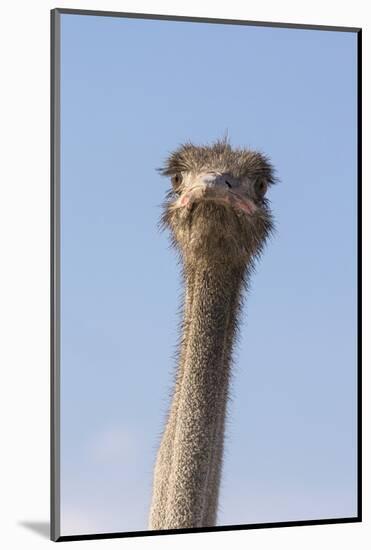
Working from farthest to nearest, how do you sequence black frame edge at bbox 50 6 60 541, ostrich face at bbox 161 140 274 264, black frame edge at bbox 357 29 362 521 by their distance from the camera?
black frame edge at bbox 357 29 362 521, ostrich face at bbox 161 140 274 264, black frame edge at bbox 50 6 60 541

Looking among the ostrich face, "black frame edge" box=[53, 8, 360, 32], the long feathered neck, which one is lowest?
the long feathered neck

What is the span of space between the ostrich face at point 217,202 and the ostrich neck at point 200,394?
111 mm

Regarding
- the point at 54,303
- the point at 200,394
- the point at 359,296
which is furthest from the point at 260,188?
the point at 54,303

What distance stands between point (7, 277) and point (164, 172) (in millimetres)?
821

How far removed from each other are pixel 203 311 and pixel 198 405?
404mm

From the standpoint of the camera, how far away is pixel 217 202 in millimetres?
6742

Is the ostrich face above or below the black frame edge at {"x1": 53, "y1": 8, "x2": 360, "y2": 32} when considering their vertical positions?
below

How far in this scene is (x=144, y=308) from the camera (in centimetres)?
686

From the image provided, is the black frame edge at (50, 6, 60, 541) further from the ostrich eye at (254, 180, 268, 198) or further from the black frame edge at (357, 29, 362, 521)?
the black frame edge at (357, 29, 362, 521)

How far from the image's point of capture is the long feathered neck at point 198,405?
270 inches

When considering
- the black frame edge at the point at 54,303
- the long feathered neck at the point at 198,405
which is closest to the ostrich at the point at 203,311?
the long feathered neck at the point at 198,405

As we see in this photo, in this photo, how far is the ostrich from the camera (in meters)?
6.85

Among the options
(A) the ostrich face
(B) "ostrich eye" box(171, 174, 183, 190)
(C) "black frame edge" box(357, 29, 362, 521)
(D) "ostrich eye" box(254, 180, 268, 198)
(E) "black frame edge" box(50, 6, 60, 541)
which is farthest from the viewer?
(C) "black frame edge" box(357, 29, 362, 521)

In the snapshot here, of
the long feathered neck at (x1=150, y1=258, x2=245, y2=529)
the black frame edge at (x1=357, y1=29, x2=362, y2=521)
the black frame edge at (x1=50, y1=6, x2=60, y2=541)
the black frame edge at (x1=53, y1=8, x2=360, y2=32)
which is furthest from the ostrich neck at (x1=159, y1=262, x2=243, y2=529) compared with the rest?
the black frame edge at (x1=53, y1=8, x2=360, y2=32)
